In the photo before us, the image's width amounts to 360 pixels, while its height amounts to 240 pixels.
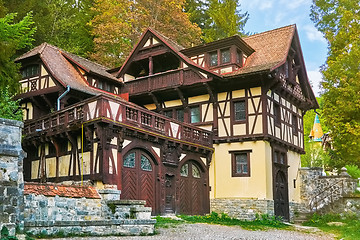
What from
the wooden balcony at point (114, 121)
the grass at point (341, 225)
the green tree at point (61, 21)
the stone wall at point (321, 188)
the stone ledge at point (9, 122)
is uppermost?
the green tree at point (61, 21)

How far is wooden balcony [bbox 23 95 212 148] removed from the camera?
19.8 m

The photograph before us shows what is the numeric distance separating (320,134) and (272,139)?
29.9 meters

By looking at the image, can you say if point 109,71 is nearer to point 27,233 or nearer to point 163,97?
point 163,97

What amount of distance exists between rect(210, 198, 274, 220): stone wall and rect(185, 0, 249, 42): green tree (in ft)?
73.9

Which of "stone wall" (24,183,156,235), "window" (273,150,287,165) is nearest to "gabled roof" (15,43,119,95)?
"stone wall" (24,183,156,235)

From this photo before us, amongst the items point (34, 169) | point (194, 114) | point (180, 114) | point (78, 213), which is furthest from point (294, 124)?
point (78, 213)

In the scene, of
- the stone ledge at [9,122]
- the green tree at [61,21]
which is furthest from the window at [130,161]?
the green tree at [61,21]

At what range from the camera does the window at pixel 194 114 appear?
27234 millimetres

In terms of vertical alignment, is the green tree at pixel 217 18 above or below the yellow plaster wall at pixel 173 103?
above

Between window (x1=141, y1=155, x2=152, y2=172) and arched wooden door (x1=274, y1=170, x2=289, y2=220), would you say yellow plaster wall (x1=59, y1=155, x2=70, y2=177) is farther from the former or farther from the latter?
arched wooden door (x1=274, y1=170, x2=289, y2=220)

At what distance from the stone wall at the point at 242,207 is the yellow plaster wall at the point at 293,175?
4331 millimetres

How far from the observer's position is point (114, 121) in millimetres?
19844

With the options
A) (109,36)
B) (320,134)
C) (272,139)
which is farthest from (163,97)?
(320,134)

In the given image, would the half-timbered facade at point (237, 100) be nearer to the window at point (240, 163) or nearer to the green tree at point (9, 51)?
the window at point (240, 163)
